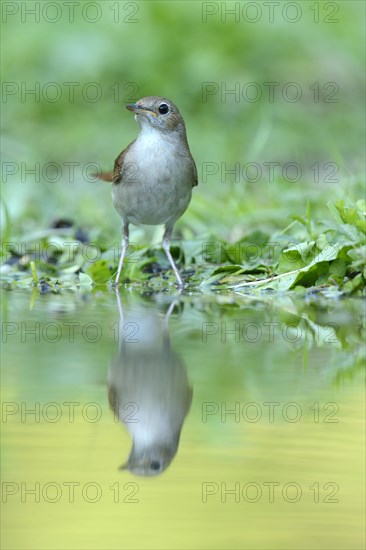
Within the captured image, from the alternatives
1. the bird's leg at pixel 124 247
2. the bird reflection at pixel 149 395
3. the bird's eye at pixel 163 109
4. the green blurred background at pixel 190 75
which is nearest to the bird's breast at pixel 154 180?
the bird's eye at pixel 163 109

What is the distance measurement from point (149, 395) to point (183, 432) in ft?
1.43

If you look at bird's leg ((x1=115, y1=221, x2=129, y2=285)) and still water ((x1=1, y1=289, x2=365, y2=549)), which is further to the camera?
bird's leg ((x1=115, y1=221, x2=129, y2=285))

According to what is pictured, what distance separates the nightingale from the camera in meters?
7.04

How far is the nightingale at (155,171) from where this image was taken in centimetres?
704

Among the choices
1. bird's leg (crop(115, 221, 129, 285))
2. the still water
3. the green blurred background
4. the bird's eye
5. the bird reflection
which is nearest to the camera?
the still water

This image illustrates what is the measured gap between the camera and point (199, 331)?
218 inches

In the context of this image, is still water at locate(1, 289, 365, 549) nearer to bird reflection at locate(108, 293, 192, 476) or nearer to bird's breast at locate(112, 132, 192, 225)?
bird reflection at locate(108, 293, 192, 476)

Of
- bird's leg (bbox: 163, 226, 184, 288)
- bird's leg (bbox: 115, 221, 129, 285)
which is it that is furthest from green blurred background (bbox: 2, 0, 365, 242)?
bird's leg (bbox: 163, 226, 184, 288)

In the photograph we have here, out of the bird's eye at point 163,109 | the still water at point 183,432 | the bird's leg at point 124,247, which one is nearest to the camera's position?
the still water at point 183,432

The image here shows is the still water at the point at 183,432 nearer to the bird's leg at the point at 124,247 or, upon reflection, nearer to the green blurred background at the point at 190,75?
the bird's leg at the point at 124,247

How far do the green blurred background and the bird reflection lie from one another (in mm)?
6951

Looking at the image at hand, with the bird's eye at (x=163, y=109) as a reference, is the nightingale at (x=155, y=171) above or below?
below

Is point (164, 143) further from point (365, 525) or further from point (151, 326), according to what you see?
point (365, 525)

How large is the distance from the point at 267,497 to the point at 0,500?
0.76 meters
